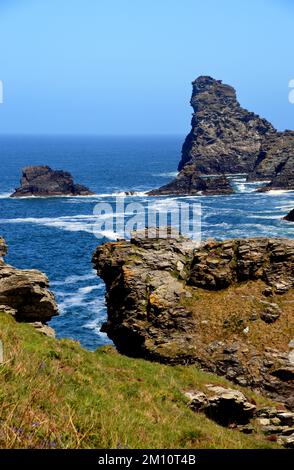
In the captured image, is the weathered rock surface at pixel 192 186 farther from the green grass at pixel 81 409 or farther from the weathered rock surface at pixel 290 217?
the green grass at pixel 81 409

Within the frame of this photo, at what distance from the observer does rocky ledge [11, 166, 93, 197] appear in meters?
152

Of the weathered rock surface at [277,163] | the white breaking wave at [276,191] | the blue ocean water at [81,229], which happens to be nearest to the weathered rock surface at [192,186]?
the blue ocean water at [81,229]

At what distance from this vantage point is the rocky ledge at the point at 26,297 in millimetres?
30834

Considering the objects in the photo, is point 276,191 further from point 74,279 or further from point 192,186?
point 74,279

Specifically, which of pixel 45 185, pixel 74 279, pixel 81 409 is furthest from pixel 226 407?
pixel 45 185


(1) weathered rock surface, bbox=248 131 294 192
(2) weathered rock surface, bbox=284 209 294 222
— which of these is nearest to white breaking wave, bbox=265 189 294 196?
(1) weathered rock surface, bbox=248 131 294 192

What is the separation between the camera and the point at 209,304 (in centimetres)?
3362

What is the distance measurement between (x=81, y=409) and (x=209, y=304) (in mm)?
21764

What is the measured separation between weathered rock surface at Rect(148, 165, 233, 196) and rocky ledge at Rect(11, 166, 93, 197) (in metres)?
22.0

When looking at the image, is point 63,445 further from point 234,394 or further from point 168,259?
point 168,259

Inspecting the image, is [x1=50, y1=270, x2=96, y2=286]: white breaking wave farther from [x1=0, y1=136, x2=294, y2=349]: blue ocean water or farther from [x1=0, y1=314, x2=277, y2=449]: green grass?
[x1=0, y1=314, x2=277, y2=449]: green grass

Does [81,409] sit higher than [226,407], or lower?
higher

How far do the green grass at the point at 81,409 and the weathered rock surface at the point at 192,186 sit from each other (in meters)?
131

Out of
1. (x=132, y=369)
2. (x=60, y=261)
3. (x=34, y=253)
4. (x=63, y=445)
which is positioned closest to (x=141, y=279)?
(x=132, y=369)
